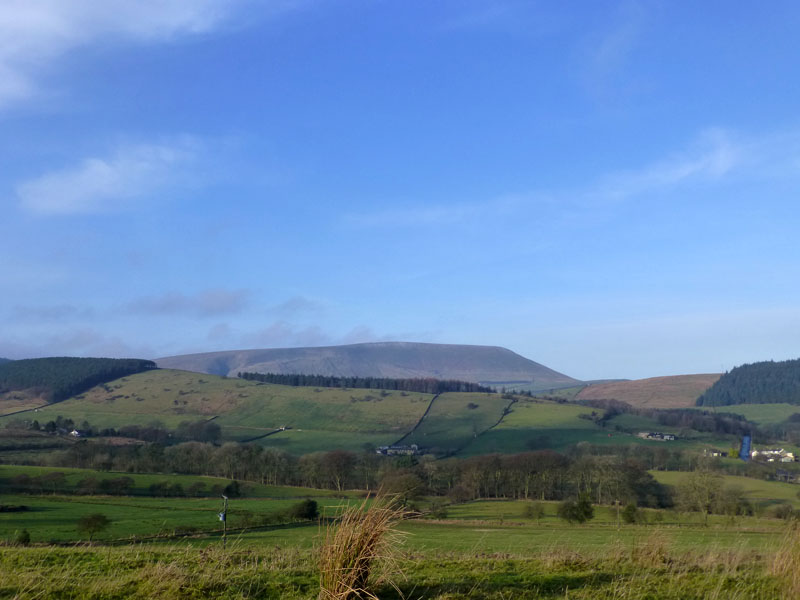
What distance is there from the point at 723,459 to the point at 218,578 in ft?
383

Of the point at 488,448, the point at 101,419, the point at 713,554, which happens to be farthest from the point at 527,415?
the point at 713,554

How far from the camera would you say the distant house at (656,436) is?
132250mm

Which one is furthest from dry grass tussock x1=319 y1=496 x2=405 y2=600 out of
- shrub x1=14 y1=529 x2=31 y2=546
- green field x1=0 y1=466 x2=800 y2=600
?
shrub x1=14 y1=529 x2=31 y2=546

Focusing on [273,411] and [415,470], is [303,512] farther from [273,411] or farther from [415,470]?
[273,411]

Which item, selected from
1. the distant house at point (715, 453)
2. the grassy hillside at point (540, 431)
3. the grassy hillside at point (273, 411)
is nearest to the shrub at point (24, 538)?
the grassy hillside at point (273, 411)

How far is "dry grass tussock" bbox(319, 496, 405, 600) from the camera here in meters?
7.95

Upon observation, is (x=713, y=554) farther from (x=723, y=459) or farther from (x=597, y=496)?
(x=723, y=459)

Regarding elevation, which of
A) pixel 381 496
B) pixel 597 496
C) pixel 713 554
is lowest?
pixel 597 496

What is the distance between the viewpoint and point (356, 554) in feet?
26.8

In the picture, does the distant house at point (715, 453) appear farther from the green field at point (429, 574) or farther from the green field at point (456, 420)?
the green field at point (429, 574)

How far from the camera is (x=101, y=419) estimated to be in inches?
6353

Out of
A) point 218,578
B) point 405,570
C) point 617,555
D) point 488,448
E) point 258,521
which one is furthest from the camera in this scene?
point 488,448

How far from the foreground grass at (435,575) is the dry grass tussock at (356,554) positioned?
441 millimetres

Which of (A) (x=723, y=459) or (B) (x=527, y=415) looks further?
(B) (x=527, y=415)
